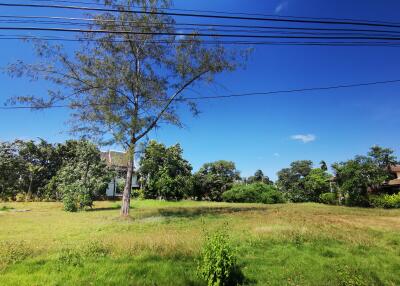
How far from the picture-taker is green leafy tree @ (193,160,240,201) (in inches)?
1881

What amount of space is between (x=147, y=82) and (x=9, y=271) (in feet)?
52.2

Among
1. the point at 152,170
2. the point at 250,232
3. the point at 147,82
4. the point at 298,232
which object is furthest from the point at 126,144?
the point at 152,170

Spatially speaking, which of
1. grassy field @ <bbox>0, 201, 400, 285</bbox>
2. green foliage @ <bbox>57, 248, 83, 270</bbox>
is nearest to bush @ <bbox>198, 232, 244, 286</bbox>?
grassy field @ <bbox>0, 201, 400, 285</bbox>

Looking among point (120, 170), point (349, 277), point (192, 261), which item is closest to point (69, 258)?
point (192, 261)

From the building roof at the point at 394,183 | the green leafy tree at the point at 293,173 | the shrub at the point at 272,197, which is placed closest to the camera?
the building roof at the point at 394,183

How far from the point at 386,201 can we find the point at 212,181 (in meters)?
24.1

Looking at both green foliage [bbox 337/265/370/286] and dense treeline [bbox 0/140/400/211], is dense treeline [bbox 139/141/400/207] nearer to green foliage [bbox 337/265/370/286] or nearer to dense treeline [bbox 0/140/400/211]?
→ dense treeline [bbox 0/140/400/211]

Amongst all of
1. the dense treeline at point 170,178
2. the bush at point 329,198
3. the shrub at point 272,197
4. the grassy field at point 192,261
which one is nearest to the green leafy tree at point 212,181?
the dense treeline at point 170,178

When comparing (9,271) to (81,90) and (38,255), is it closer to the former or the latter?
(38,255)

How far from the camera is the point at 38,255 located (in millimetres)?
8344

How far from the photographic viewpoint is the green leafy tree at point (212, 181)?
4778 cm

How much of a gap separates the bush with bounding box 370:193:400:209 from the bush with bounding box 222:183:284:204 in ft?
40.4

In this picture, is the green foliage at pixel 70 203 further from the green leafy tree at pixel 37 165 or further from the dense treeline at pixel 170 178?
the green leafy tree at pixel 37 165

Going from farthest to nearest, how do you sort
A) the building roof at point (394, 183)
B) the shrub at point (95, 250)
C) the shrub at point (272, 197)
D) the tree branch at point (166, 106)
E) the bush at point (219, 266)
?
the shrub at point (272, 197), the building roof at point (394, 183), the tree branch at point (166, 106), the shrub at point (95, 250), the bush at point (219, 266)
